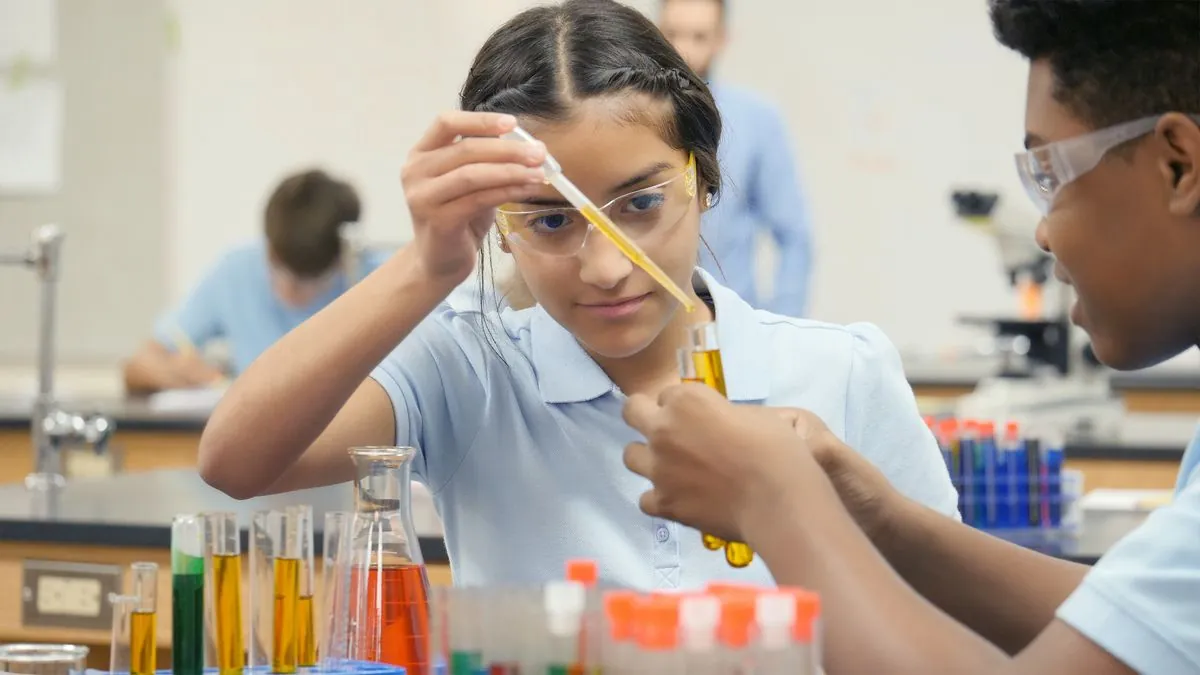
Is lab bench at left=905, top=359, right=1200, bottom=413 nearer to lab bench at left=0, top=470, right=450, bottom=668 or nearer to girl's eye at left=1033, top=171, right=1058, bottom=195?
lab bench at left=0, top=470, right=450, bottom=668

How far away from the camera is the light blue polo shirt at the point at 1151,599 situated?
0.89 metres

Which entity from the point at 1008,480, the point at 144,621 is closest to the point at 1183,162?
the point at 144,621

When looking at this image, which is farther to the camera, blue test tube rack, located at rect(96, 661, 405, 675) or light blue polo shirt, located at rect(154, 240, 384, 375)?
light blue polo shirt, located at rect(154, 240, 384, 375)

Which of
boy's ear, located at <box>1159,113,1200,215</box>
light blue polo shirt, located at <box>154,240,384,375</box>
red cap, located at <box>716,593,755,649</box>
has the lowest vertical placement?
red cap, located at <box>716,593,755,649</box>

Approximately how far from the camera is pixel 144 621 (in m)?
1.06

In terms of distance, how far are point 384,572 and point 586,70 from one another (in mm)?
520

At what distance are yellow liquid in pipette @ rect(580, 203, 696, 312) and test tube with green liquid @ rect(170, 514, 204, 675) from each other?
0.40m

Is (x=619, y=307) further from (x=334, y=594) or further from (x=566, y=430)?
(x=334, y=594)

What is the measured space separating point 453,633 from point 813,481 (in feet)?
0.74

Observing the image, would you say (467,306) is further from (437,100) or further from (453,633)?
(437,100)

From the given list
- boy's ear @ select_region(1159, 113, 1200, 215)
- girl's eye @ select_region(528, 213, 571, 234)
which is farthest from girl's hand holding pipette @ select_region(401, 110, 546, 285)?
boy's ear @ select_region(1159, 113, 1200, 215)

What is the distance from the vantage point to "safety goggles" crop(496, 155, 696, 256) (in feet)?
4.39

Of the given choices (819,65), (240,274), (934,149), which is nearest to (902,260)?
(934,149)

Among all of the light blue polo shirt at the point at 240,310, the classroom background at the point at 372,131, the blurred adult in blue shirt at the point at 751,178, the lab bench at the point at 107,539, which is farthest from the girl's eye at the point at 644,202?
the classroom background at the point at 372,131
